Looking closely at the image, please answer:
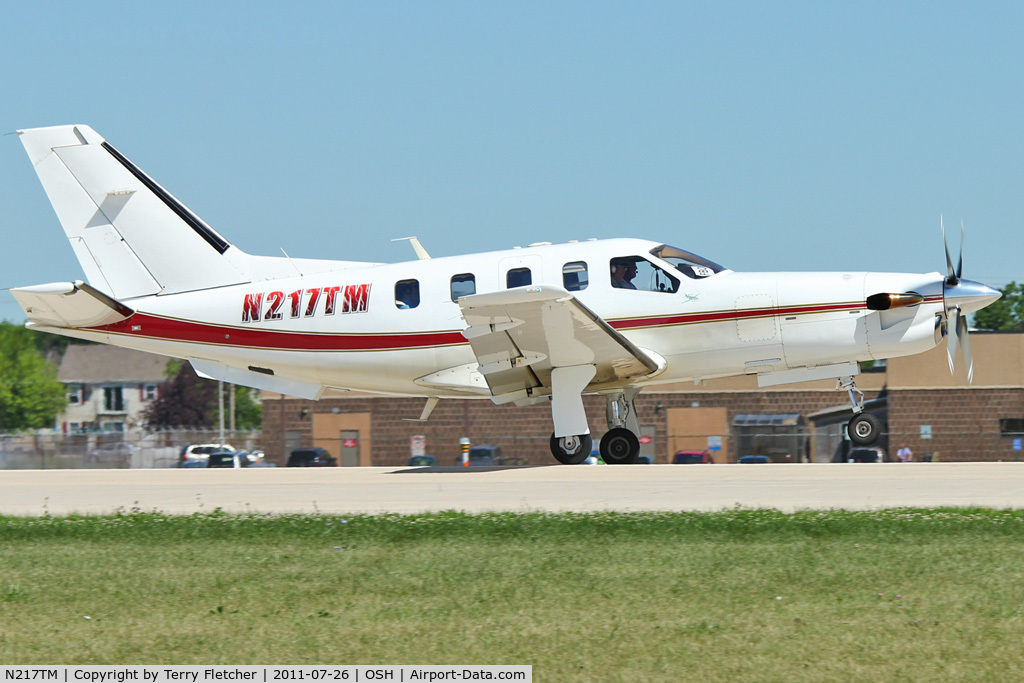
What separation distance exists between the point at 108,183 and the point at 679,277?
1004 centimetres

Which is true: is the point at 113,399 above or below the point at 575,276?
above

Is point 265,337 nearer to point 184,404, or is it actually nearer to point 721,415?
point 721,415

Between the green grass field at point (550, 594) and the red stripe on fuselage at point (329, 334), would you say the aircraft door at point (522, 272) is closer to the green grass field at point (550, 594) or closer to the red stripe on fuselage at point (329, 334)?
the red stripe on fuselage at point (329, 334)

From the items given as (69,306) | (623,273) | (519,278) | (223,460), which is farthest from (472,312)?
(223,460)

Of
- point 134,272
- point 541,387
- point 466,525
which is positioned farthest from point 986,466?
point 134,272

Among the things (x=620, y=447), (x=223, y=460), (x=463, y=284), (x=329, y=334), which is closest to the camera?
(x=463, y=284)

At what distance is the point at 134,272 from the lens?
1934 cm

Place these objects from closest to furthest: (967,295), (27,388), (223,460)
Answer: (967,295) < (223,460) < (27,388)

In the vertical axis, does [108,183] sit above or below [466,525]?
above

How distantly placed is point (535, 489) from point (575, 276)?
4.27 m

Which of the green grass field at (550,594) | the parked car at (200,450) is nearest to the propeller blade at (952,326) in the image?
the green grass field at (550,594)

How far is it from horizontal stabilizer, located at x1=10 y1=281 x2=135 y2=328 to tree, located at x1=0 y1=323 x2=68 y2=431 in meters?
57.9

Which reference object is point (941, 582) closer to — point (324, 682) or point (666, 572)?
point (666, 572)

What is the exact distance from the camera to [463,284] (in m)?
17.6
